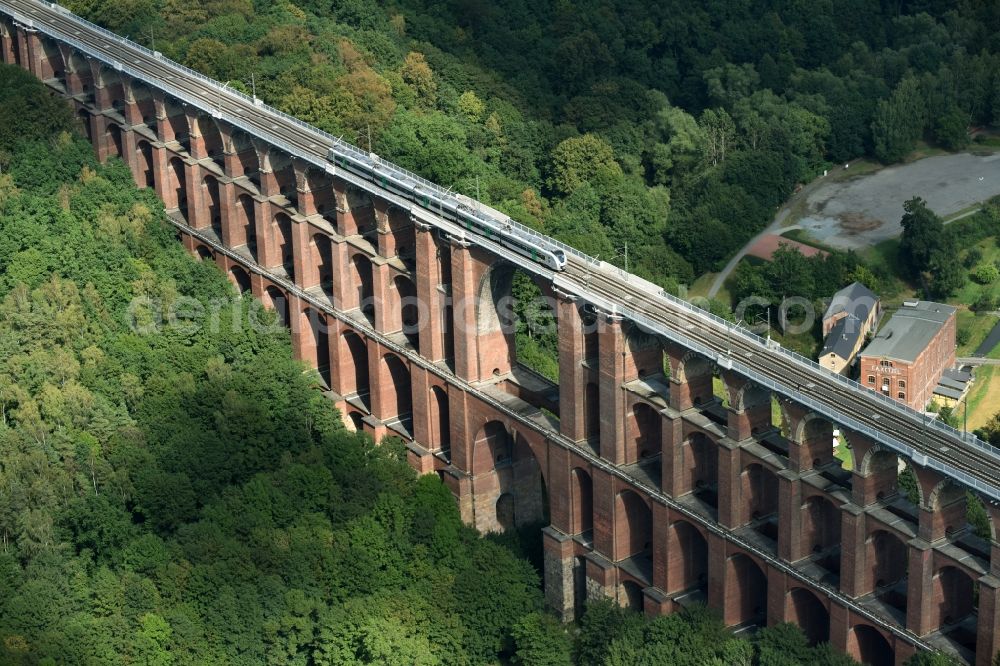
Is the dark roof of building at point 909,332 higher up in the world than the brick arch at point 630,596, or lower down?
lower down

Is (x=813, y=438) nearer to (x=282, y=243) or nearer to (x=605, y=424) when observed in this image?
(x=605, y=424)

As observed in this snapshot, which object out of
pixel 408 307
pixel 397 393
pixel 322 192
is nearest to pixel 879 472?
pixel 408 307

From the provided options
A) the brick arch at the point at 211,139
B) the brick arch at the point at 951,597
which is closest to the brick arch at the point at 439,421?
the brick arch at the point at 211,139

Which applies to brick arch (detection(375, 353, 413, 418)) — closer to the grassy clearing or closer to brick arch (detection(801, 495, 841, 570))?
brick arch (detection(801, 495, 841, 570))

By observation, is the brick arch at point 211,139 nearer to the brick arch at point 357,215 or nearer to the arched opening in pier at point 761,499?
the brick arch at point 357,215

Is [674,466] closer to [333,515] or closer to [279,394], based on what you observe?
[333,515]

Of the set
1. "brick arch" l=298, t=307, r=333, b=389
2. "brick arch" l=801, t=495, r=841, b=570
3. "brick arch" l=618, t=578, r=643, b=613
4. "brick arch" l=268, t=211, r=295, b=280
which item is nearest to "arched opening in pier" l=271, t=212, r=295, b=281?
"brick arch" l=268, t=211, r=295, b=280

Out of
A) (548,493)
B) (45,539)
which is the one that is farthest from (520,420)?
(45,539)
